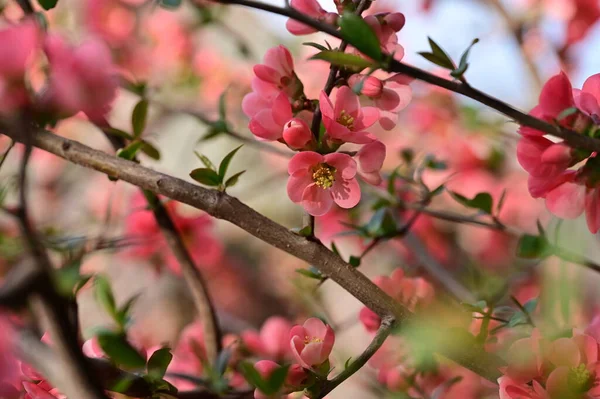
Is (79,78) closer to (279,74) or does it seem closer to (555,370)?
(279,74)

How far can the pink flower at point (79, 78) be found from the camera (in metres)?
0.32

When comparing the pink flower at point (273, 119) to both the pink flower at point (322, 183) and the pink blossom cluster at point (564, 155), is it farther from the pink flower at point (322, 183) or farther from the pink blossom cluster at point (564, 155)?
the pink blossom cluster at point (564, 155)

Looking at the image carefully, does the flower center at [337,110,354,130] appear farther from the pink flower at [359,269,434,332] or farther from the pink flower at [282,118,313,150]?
the pink flower at [359,269,434,332]

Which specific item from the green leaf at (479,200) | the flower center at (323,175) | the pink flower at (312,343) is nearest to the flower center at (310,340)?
the pink flower at (312,343)

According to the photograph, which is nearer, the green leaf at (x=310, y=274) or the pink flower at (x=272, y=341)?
the green leaf at (x=310, y=274)

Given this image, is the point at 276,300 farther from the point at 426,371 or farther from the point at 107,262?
the point at 426,371

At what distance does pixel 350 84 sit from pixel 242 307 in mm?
1378

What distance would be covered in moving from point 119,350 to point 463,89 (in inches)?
9.8

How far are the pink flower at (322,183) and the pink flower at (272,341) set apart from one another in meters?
0.33

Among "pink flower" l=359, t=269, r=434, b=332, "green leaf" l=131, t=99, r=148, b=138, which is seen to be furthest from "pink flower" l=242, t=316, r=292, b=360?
"green leaf" l=131, t=99, r=148, b=138

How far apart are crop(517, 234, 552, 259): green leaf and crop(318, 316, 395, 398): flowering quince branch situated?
197 mm

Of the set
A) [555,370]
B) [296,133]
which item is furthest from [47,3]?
[555,370]

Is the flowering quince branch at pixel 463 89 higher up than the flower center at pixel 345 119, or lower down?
lower down

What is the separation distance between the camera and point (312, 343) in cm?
39
